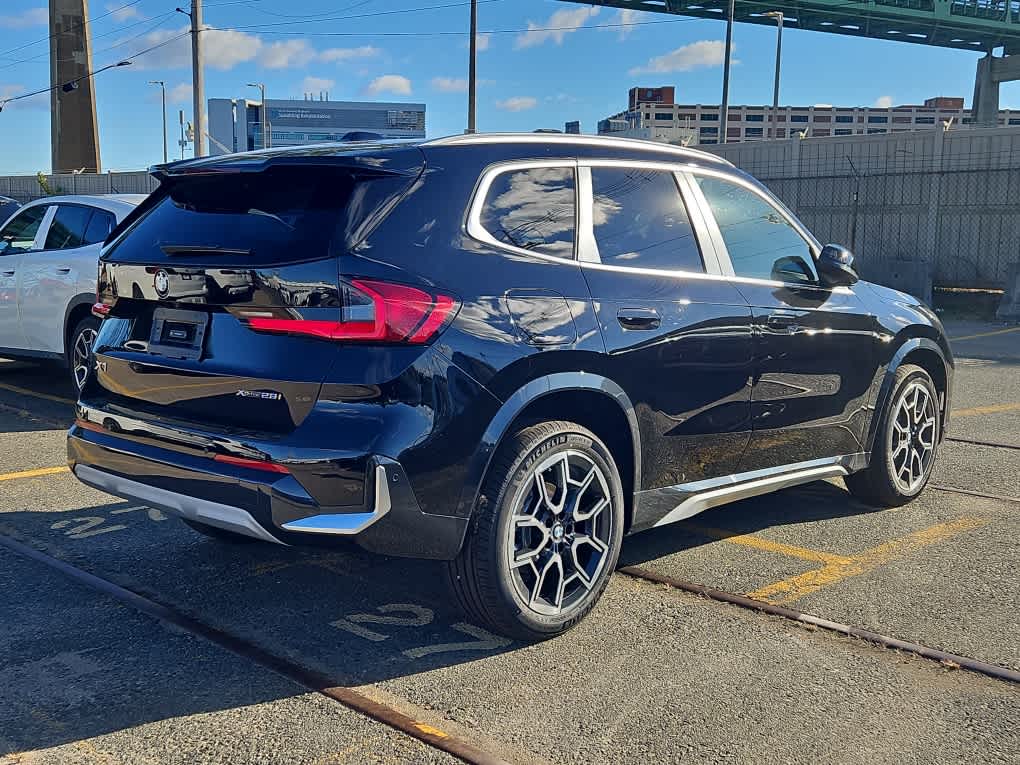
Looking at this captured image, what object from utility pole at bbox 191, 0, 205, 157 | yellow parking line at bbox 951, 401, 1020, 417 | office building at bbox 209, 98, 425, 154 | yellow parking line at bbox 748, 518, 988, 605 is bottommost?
yellow parking line at bbox 748, 518, 988, 605

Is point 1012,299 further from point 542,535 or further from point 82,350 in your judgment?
point 542,535

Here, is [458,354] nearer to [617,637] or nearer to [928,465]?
[617,637]

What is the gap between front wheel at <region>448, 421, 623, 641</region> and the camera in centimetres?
366

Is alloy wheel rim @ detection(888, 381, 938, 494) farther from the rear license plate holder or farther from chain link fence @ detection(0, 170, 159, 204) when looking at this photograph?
chain link fence @ detection(0, 170, 159, 204)

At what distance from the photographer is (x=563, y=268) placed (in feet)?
13.0

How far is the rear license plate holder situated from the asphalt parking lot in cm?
101

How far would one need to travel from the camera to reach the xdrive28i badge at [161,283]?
12.6 ft

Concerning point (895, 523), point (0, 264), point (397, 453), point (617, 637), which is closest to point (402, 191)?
point (397, 453)

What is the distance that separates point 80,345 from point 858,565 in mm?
6206

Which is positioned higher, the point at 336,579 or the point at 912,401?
the point at 912,401

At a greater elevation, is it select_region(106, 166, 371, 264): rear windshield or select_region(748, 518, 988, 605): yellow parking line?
select_region(106, 166, 371, 264): rear windshield

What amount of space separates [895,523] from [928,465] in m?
0.63

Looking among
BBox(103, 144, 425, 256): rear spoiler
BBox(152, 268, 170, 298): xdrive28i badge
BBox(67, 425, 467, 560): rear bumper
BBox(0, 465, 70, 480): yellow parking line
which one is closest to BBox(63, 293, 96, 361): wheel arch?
BBox(0, 465, 70, 480): yellow parking line

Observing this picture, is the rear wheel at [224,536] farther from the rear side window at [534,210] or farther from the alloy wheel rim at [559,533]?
the rear side window at [534,210]
